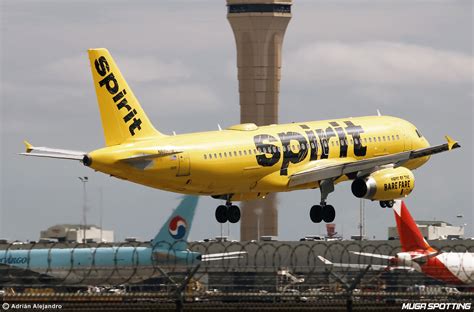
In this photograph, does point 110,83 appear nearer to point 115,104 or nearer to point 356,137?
point 115,104

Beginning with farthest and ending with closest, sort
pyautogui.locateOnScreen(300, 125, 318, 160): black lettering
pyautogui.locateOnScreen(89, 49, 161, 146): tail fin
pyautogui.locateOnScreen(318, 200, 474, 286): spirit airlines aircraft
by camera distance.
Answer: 1. pyautogui.locateOnScreen(300, 125, 318, 160): black lettering
2. pyautogui.locateOnScreen(89, 49, 161, 146): tail fin
3. pyautogui.locateOnScreen(318, 200, 474, 286): spirit airlines aircraft

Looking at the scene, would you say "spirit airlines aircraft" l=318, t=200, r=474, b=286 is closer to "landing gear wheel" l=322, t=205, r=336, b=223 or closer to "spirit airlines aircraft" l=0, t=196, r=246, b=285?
"landing gear wheel" l=322, t=205, r=336, b=223

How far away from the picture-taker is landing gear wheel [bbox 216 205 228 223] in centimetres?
11375

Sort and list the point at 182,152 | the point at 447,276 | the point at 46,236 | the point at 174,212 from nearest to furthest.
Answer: the point at 447,276
the point at 182,152
the point at 174,212
the point at 46,236

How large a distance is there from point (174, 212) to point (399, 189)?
16694 millimetres

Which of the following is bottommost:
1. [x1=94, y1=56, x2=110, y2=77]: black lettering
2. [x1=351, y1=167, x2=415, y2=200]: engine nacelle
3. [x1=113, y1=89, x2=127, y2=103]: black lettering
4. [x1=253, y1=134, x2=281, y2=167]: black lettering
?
[x1=351, y1=167, x2=415, y2=200]: engine nacelle

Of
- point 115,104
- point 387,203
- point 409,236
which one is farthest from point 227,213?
point 409,236

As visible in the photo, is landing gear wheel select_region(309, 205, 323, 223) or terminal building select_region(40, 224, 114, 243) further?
terminal building select_region(40, 224, 114, 243)

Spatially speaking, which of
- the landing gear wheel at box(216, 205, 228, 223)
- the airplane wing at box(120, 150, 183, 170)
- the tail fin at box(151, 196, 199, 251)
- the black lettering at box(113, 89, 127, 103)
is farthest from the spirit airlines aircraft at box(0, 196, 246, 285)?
the black lettering at box(113, 89, 127, 103)

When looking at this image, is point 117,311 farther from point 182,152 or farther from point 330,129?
point 330,129

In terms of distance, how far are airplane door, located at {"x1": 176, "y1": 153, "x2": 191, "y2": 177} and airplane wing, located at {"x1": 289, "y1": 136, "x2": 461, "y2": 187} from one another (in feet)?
34.2

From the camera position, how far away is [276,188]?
4412 inches

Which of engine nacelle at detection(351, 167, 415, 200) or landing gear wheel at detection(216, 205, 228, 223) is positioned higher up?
engine nacelle at detection(351, 167, 415, 200)

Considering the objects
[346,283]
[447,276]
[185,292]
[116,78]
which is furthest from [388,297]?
[116,78]
